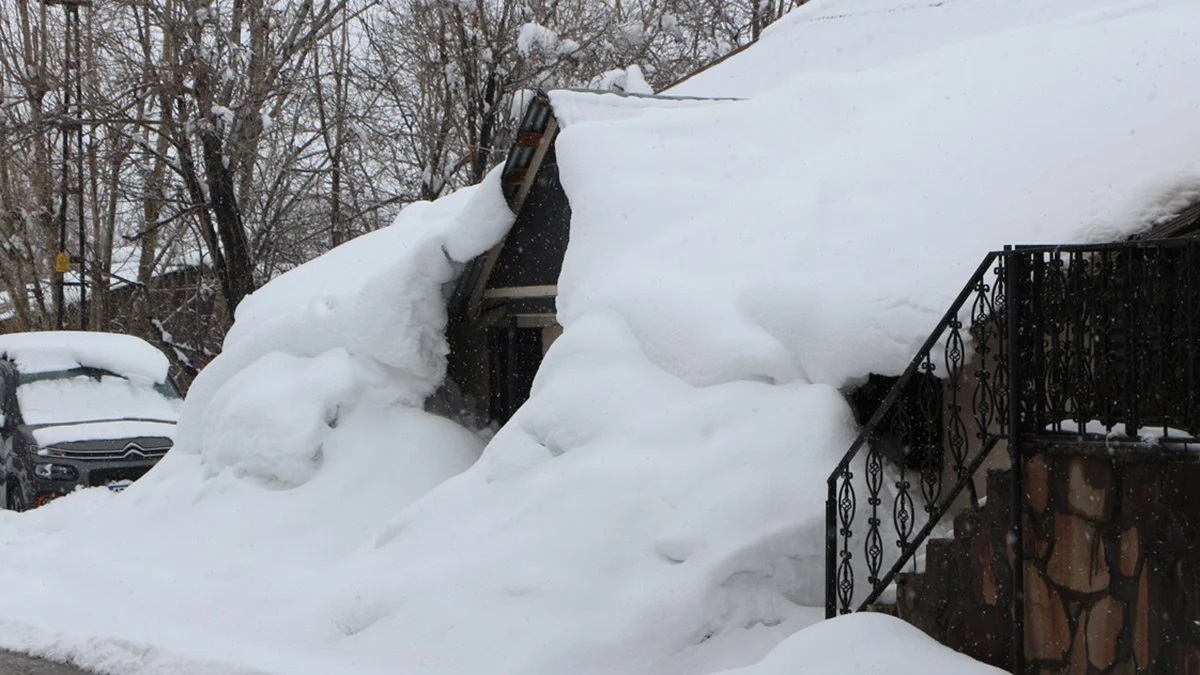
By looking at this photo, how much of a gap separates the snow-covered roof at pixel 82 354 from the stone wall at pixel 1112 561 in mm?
13460

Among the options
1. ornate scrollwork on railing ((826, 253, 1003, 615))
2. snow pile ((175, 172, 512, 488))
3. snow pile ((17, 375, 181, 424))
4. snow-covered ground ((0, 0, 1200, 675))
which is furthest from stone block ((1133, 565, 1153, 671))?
snow pile ((17, 375, 181, 424))

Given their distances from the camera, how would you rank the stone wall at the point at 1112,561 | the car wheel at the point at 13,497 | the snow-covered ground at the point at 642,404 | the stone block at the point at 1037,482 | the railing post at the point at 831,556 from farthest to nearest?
the car wheel at the point at 13,497 → the snow-covered ground at the point at 642,404 → the railing post at the point at 831,556 → the stone block at the point at 1037,482 → the stone wall at the point at 1112,561

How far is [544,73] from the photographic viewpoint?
82.6 feet

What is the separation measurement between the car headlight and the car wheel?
1.87ft

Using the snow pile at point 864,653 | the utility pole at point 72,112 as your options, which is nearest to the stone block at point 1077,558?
the snow pile at point 864,653

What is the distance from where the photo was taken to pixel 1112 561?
21.1ft

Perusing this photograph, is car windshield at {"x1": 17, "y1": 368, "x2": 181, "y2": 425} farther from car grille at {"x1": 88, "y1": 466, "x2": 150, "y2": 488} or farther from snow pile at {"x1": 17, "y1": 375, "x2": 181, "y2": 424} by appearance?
car grille at {"x1": 88, "y1": 466, "x2": 150, "y2": 488}

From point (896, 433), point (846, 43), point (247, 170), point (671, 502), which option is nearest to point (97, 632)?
point (671, 502)

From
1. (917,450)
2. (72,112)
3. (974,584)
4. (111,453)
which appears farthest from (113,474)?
(72,112)

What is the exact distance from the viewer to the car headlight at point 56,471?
1558 cm

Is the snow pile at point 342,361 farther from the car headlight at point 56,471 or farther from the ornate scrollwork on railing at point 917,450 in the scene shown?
the ornate scrollwork on railing at point 917,450

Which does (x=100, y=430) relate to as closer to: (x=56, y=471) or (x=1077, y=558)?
(x=56, y=471)

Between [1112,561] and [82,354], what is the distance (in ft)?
46.2

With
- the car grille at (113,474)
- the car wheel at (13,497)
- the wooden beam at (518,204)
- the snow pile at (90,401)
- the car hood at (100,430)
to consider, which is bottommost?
the car wheel at (13,497)
